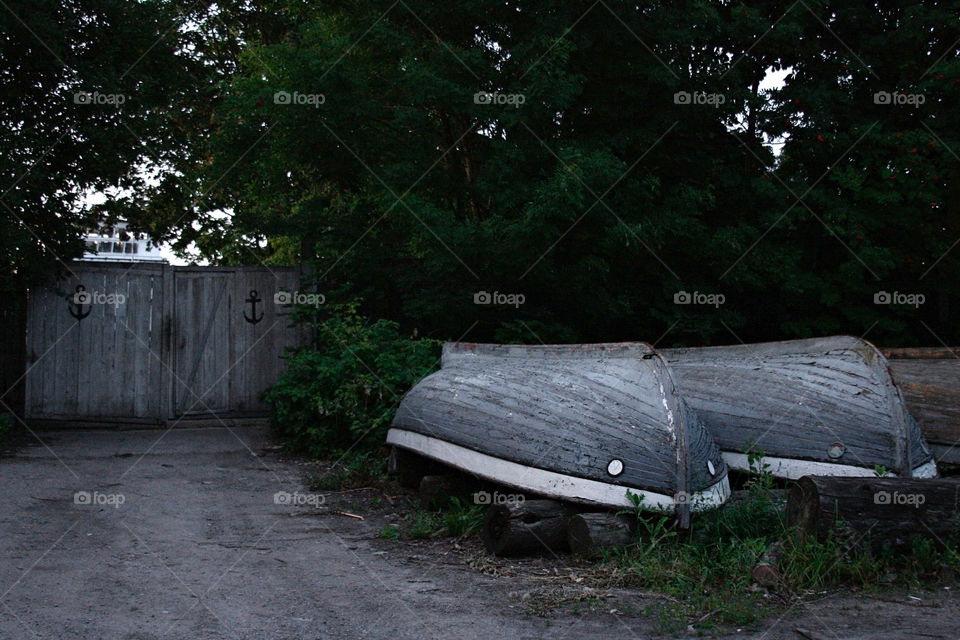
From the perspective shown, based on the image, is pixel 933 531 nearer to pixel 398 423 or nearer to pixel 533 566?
pixel 533 566

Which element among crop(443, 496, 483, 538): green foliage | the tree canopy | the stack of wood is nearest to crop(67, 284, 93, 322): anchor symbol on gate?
the tree canopy

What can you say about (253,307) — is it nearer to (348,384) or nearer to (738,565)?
(348,384)

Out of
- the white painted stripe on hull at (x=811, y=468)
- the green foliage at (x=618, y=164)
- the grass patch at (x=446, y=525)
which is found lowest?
the grass patch at (x=446, y=525)

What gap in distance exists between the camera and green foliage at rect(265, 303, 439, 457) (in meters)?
8.92

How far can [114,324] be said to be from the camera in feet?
35.7

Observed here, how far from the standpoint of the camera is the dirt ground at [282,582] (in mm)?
4160

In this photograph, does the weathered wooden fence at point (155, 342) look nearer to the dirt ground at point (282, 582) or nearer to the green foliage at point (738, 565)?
the dirt ground at point (282, 582)

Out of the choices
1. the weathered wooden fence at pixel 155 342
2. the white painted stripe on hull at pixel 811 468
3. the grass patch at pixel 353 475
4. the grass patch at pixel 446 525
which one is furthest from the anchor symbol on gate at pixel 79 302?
the white painted stripe on hull at pixel 811 468

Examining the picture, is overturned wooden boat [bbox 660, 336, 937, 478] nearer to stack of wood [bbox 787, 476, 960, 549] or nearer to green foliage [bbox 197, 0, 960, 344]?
stack of wood [bbox 787, 476, 960, 549]

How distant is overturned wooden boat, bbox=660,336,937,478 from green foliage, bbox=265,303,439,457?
3.06 meters

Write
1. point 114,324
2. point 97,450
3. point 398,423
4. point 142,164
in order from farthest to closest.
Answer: point 142,164
point 114,324
point 97,450
point 398,423

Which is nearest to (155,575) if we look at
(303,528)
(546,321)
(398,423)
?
(303,528)

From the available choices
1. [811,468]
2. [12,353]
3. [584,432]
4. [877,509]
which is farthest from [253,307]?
[877,509]

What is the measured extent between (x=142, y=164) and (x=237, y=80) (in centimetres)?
210
